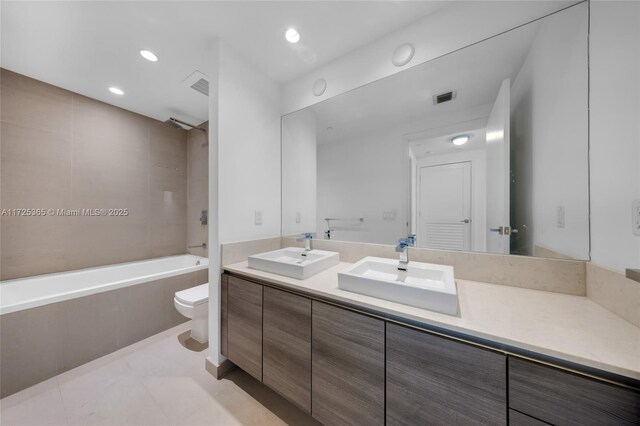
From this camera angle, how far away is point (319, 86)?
5.84ft

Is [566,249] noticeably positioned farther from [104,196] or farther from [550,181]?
[104,196]


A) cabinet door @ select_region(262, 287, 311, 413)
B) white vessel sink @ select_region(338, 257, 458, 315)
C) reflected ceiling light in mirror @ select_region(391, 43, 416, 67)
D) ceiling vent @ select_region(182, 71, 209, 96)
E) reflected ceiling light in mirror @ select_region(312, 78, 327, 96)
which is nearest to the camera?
white vessel sink @ select_region(338, 257, 458, 315)

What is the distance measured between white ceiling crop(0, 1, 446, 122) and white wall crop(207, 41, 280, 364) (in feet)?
0.61

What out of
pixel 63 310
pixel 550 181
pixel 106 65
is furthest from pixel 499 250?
pixel 106 65

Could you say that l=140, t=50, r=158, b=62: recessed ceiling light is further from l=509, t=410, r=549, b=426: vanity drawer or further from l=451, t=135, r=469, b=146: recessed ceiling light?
l=509, t=410, r=549, b=426: vanity drawer

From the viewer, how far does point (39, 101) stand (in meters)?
1.95

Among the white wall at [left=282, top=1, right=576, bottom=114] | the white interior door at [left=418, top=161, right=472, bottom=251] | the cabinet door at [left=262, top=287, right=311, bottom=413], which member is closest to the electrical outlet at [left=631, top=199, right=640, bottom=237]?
the white interior door at [left=418, top=161, right=472, bottom=251]

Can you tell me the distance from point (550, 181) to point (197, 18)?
2.25 metres

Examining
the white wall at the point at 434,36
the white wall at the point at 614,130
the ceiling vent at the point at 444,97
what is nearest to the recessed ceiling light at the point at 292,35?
the white wall at the point at 434,36

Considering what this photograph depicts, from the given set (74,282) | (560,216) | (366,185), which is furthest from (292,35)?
(74,282)

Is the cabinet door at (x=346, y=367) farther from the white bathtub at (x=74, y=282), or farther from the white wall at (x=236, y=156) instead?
the white bathtub at (x=74, y=282)

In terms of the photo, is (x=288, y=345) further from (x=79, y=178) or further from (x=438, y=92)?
(x=79, y=178)

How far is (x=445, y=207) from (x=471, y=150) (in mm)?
373

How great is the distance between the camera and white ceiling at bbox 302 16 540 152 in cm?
119
